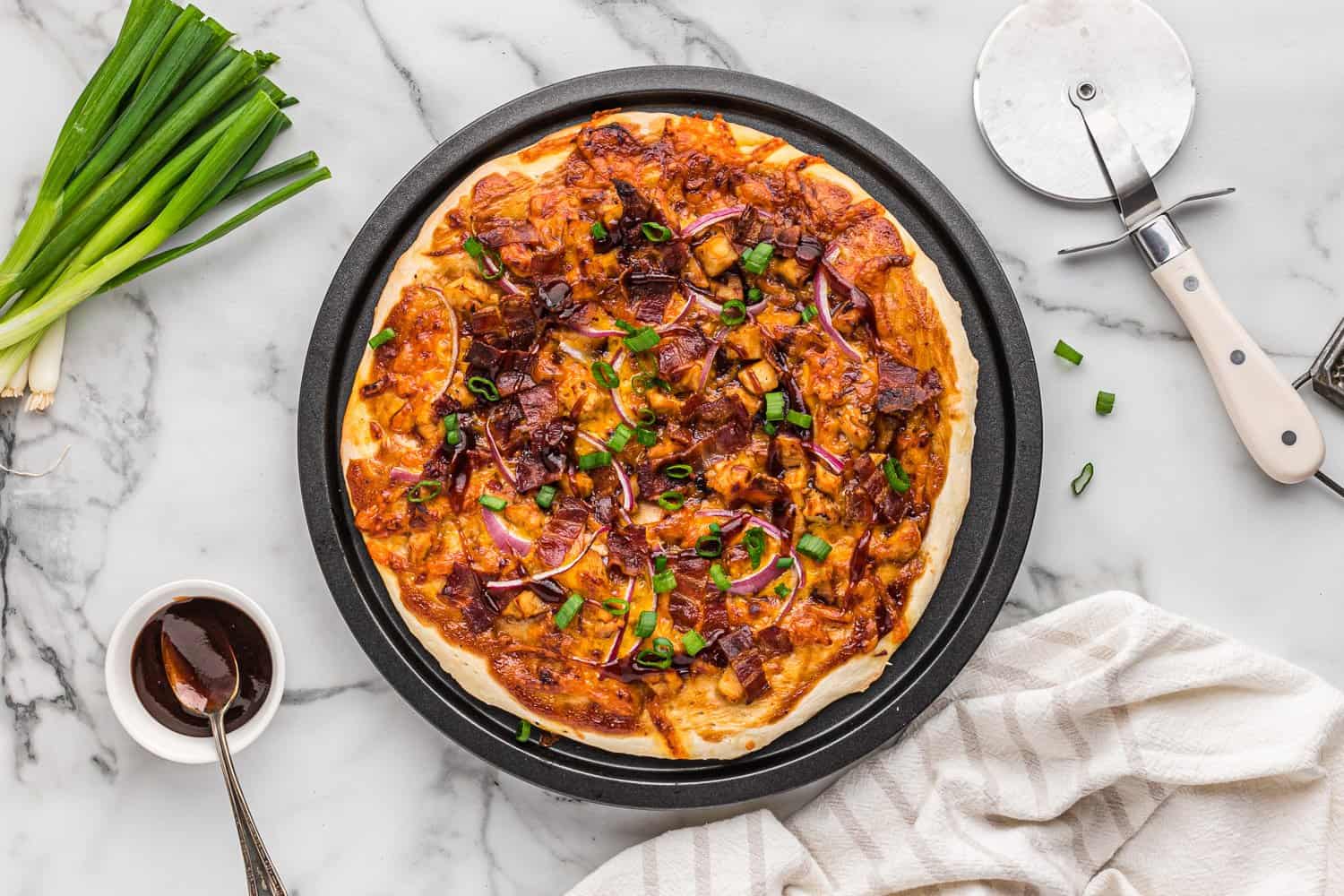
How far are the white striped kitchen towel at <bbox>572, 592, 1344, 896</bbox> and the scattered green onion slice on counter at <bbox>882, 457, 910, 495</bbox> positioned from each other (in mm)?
827

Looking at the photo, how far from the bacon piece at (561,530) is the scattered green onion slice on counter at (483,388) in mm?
444

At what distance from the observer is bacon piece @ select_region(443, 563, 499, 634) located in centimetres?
397

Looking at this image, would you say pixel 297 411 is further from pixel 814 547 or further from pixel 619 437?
pixel 814 547

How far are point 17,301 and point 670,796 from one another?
127 inches

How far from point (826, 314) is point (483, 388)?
1241 millimetres

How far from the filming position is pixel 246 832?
13.4ft

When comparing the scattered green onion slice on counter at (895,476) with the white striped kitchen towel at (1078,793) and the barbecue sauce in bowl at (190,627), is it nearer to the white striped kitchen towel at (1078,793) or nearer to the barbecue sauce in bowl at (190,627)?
the white striped kitchen towel at (1078,793)

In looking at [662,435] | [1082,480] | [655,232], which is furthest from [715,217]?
[1082,480]

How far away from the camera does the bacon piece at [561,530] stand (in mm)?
3963

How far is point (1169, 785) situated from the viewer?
168 inches

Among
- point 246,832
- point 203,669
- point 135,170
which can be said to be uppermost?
point 135,170

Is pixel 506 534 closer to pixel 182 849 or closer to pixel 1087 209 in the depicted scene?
pixel 182 849

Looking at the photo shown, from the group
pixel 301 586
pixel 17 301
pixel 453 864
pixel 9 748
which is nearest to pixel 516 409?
pixel 301 586

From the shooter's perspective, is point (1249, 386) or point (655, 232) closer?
point (655, 232)
